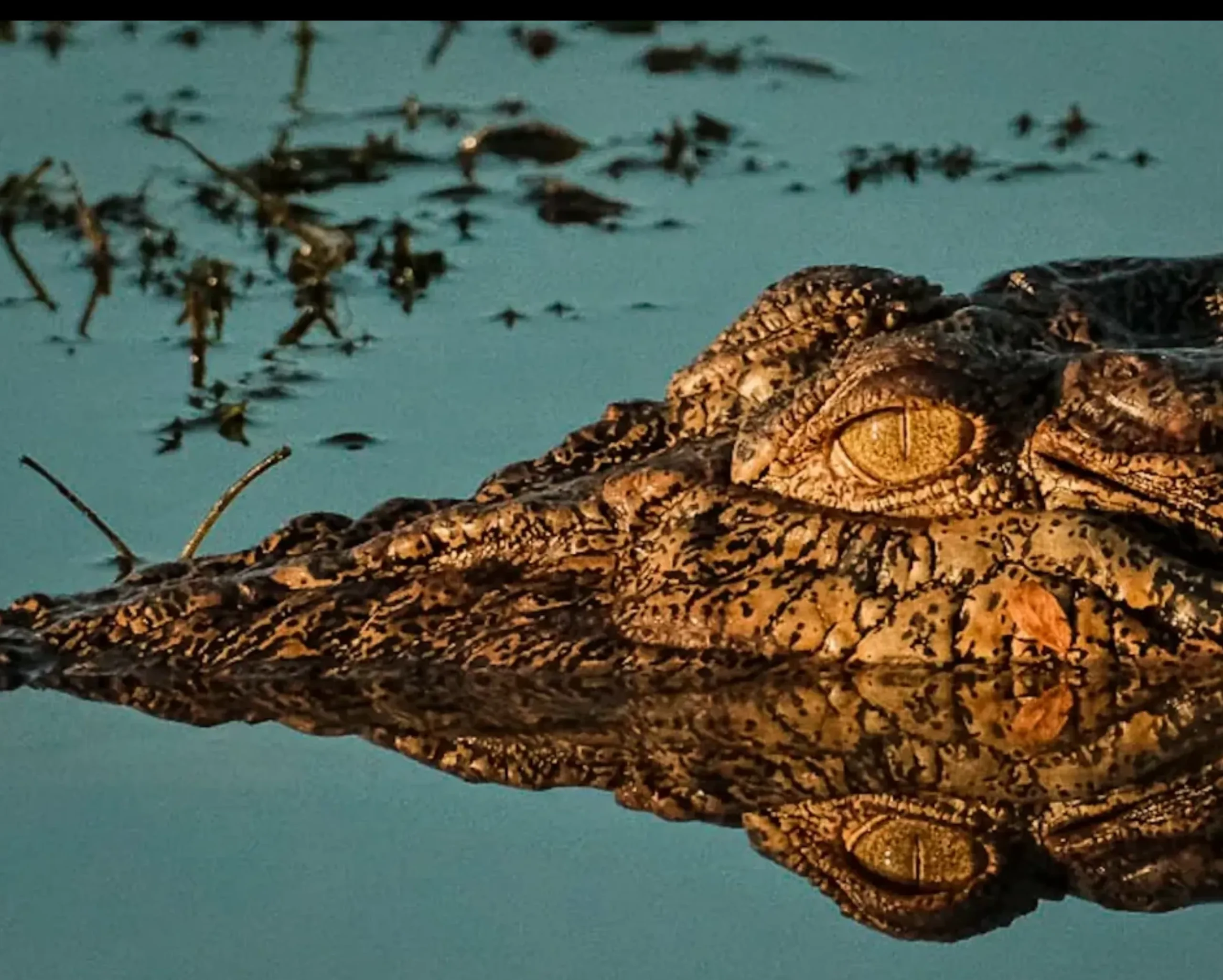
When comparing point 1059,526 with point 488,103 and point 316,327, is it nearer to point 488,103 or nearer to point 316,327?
point 316,327

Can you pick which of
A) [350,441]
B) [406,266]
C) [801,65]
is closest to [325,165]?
[406,266]

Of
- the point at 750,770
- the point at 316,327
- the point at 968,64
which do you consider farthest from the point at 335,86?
the point at 750,770

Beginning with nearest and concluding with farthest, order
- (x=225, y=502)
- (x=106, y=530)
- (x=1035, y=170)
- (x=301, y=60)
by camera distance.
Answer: (x=225, y=502), (x=106, y=530), (x=1035, y=170), (x=301, y=60)

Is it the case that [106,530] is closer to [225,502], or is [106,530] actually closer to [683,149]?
[225,502]

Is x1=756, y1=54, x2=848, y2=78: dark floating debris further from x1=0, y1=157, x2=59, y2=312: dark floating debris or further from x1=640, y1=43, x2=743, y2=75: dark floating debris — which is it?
x1=0, y1=157, x2=59, y2=312: dark floating debris

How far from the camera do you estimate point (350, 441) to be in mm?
9680

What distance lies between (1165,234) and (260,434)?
3.29 metres

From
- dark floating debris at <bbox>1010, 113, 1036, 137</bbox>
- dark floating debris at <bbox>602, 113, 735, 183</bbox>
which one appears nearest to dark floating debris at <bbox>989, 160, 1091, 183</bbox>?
dark floating debris at <bbox>1010, 113, 1036, 137</bbox>

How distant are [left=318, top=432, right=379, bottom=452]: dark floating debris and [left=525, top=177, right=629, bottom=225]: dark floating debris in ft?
8.97

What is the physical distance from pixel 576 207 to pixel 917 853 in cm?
673

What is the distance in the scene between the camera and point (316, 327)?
1104 centimetres

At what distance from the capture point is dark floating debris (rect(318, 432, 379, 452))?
962 cm

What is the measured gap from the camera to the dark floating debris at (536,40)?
15.1 meters

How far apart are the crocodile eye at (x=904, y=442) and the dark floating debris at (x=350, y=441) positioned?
308 centimetres
